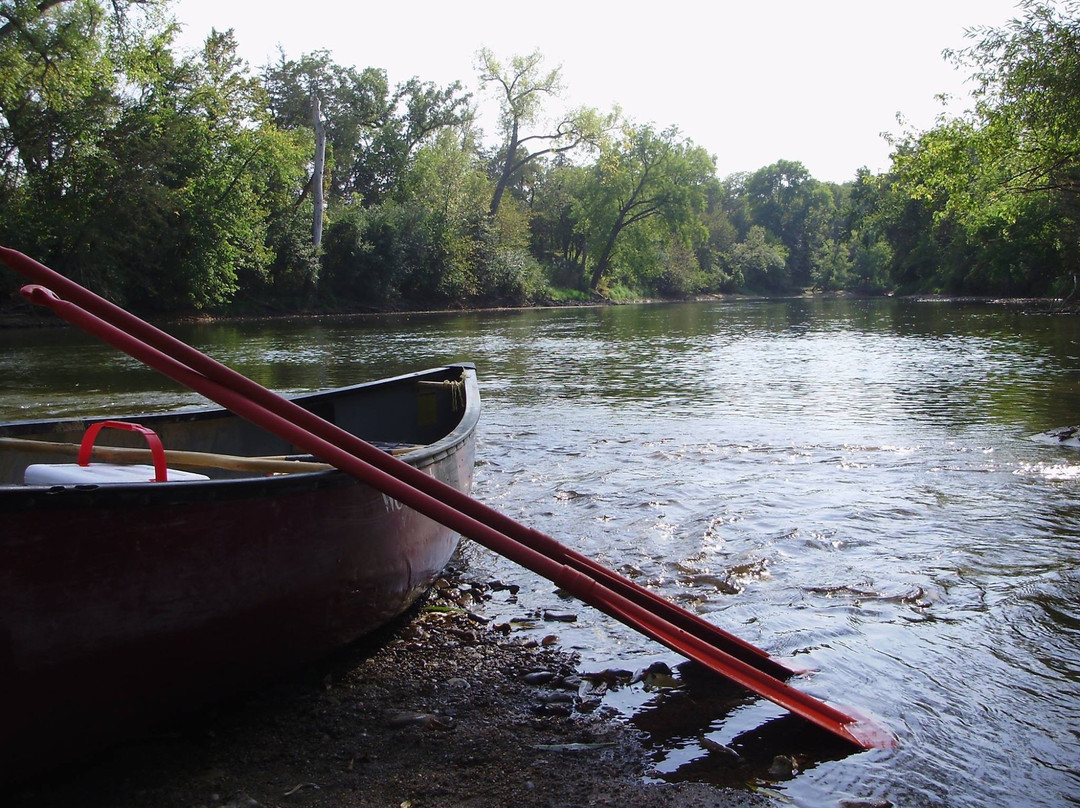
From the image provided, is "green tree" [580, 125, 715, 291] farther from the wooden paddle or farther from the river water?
the wooden paddle

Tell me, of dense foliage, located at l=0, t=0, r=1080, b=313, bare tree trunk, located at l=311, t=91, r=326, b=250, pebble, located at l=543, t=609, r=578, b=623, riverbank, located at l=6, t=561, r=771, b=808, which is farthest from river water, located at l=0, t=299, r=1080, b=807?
bare tree trunk, located at l=311, t=91, r=326, b=250

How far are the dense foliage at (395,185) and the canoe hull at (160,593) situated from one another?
807 inches

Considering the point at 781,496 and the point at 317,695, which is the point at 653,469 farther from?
the point at 317,695

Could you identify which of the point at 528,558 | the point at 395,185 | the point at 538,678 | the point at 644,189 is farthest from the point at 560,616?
the point at 644,189

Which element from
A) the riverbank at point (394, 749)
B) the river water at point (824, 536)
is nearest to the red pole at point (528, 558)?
the river water at point (824, 536)

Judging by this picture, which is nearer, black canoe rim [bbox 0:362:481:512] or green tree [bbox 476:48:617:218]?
black canoe rim [bbox 0:362:481:512]

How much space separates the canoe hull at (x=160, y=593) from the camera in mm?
2750

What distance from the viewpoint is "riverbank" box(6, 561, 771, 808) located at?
9.71 feet

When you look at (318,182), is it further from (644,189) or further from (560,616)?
(560,616)

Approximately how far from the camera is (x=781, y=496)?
7.08 metres

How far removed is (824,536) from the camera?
598 centimetres

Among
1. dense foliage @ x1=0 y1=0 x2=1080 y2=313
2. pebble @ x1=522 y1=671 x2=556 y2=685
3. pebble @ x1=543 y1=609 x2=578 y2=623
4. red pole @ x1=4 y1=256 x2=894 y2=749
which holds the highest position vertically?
dense foliage @ x1=0 y1=0 x2=1080 y2=313

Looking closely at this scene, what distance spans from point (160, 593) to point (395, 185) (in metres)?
56.6

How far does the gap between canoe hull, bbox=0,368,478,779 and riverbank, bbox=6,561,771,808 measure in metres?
0.17
